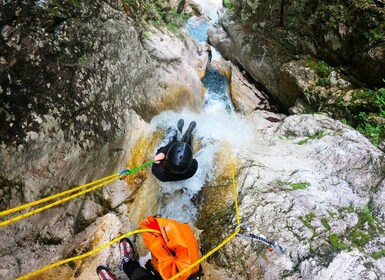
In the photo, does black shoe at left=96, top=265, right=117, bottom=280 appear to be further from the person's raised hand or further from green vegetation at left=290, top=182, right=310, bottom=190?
green vegetation at left=290, top=182, right=310, bottom=190

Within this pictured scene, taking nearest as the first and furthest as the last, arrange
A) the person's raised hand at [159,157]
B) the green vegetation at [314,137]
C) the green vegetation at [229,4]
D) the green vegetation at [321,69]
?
the person's raised hand at [159,157] < the green vegetation at [314,137] < the green vegetation at [321,69] < the green vegetation at [229,4]

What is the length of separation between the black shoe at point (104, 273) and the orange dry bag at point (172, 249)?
2.92 ft

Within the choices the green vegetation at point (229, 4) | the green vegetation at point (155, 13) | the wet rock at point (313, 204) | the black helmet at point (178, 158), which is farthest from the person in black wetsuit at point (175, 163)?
the green vegetation at point (229, 4)

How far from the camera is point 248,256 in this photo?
4.11 m

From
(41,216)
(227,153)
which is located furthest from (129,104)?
(41,216)

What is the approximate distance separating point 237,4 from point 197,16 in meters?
4.73

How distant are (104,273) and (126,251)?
1.51 feet

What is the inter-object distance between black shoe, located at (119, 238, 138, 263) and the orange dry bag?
782 mm

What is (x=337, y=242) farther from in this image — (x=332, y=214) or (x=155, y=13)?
(x=155, y=13)

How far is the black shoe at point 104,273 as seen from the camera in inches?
176

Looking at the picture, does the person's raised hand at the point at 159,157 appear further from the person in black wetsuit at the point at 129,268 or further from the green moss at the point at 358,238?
the green moss at the point at 358,238

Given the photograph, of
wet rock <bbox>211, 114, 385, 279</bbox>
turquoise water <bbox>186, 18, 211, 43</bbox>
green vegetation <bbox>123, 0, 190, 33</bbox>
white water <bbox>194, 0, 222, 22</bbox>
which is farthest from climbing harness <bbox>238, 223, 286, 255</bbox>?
white water <bbox>194, 0, 222, 22</bbox>

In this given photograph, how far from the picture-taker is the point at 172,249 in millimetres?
3926

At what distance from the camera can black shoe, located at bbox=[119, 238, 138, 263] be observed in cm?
472
